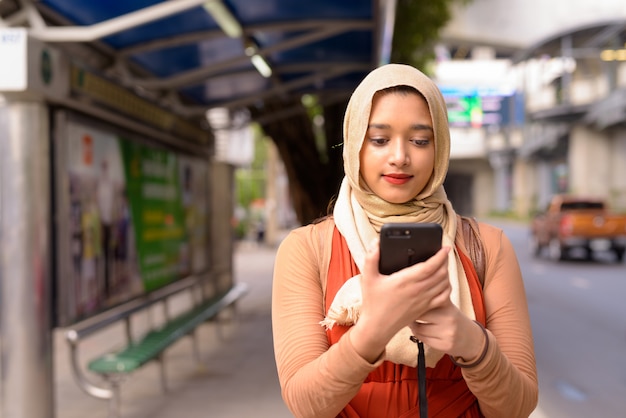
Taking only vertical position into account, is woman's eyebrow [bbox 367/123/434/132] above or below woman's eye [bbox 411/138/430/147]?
above

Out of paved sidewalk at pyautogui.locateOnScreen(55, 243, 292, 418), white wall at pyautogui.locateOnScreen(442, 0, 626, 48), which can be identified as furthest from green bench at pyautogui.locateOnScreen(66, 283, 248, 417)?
white wall at pyautogui.locateOnScreen(442, 0, 626, 48)

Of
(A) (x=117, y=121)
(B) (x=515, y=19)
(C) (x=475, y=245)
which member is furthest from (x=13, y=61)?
(B) (x=515, y=19)

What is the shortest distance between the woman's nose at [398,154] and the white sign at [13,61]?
3.30 meters

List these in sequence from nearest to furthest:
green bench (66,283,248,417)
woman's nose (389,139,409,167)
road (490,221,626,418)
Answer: woman's nose (389,139,409,167) < green bench (66,283,248,417) < road (490,221,626,418)

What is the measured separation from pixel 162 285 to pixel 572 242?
1496 centimetres

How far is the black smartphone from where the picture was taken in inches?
52.1

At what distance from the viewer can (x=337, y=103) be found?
1141 centimetres

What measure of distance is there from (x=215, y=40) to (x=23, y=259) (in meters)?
3.37

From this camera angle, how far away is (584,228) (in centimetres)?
1933

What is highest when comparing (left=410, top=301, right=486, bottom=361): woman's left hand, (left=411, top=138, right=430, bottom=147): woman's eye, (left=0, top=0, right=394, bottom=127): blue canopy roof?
(left=0, top=0, right=394, bottom=127): blue canopy roof

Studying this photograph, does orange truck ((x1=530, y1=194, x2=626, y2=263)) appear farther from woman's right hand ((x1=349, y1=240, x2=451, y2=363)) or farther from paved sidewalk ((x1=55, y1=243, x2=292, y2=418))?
woman's right hand ((x1=349, y1=240, x2=451, y2=363))

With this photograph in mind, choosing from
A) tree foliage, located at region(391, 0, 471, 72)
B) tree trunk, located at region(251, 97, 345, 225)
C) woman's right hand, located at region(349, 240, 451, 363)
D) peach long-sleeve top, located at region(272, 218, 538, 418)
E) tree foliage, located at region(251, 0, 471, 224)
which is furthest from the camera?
tree trunk, located at region(251, 97, 345, 225)

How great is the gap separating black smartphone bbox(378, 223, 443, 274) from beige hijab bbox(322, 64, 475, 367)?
20cm

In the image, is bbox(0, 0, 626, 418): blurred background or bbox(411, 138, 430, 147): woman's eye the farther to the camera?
bbox(0, 0, 626, 418): blurred background
